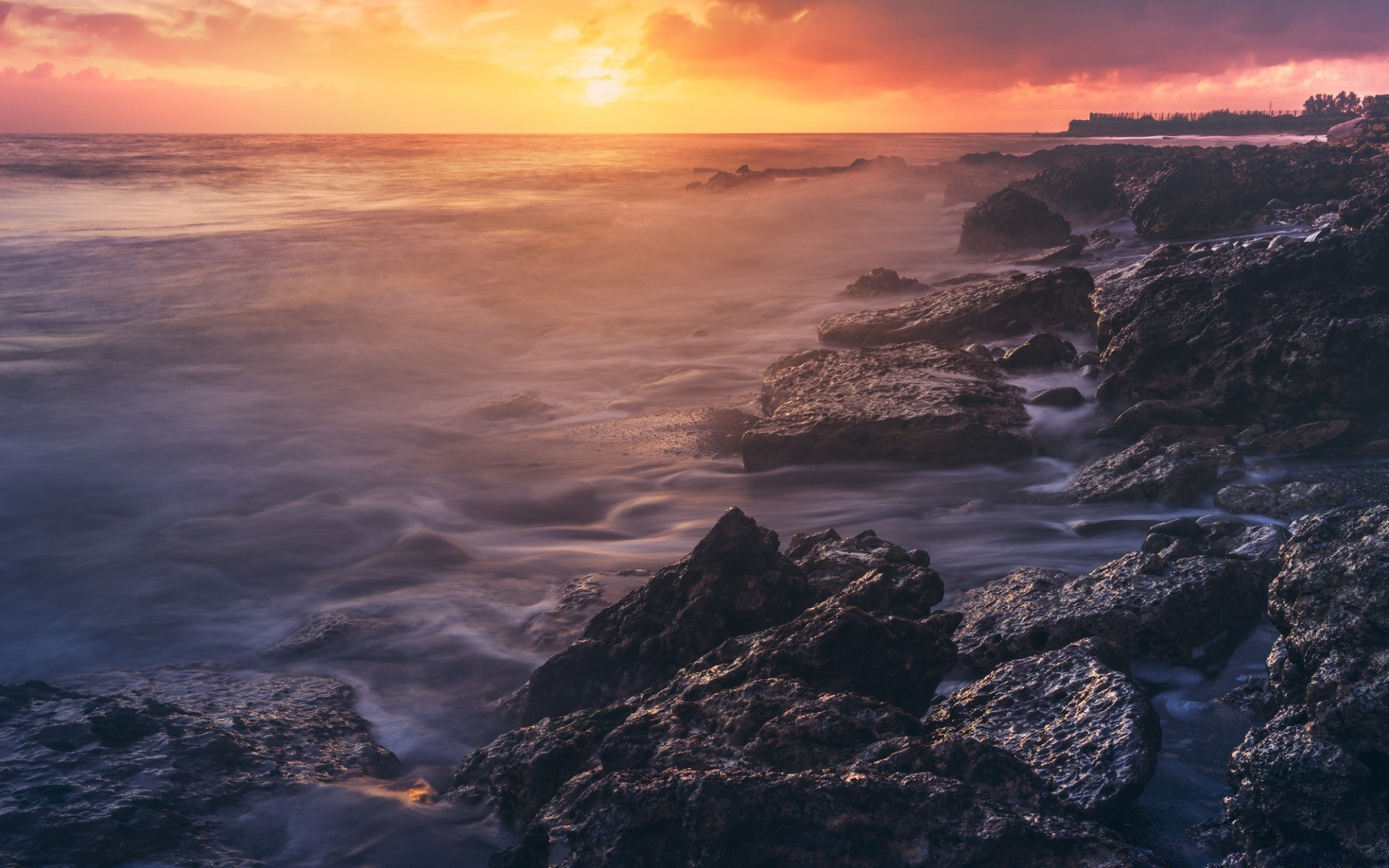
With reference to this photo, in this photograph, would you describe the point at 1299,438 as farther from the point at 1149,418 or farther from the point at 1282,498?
the point at 1282,498

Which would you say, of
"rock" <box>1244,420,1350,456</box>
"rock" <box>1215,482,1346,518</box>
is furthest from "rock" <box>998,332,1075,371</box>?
"rock" <box>1215,482,1346,518</box>

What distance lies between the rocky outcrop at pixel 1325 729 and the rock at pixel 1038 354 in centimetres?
536

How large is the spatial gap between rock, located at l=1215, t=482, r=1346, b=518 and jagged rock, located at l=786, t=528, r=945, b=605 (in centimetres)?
207

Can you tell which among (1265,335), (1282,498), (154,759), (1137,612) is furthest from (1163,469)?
(154,759)

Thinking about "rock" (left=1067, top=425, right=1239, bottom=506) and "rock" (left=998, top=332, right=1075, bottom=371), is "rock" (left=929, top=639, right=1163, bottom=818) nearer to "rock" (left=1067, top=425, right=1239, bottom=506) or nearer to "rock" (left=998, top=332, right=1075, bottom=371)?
"rock" (left=1067, top=425, right=1239, bottom=506)

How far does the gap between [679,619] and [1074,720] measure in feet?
5.91

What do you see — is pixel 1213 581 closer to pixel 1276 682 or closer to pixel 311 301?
pixel 1276 682

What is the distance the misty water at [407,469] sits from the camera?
5.06 m

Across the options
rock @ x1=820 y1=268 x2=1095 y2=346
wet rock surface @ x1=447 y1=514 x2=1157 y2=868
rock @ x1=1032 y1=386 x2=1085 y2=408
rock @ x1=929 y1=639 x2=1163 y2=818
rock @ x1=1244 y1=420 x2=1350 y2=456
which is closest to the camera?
wet rock surface @ x1=447 y1=514 x2=1157 y2=868

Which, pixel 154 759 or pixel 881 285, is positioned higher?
pixel 881 285

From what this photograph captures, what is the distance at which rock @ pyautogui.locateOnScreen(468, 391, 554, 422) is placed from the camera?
1078cm

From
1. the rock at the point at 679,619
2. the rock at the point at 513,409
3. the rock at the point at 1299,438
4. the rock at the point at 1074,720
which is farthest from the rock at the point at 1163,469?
the rock at the point at 513,409

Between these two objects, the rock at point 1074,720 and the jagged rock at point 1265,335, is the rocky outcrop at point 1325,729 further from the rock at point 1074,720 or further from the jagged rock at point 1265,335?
the jagged rock at point 1265,335

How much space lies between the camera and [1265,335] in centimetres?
680
